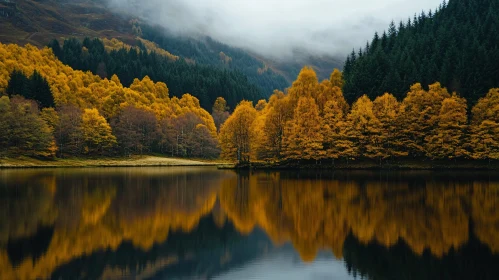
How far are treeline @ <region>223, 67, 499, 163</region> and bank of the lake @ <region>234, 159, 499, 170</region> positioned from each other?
3.49 feet

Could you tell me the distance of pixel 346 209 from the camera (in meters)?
30.8

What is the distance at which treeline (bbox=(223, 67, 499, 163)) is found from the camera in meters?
77.8

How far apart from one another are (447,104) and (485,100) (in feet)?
22.4

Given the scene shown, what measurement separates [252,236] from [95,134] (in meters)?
94.9

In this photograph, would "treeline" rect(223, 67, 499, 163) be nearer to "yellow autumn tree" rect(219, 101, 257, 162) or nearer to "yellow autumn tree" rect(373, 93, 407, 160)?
"yellow autumn tree" rect(373, 93, 407, 160)

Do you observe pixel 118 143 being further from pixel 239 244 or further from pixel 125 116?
pixel 239 244

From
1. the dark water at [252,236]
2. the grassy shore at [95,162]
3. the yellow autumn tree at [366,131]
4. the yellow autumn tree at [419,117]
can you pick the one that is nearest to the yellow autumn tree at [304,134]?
the yellow autumn tree at [366,131]

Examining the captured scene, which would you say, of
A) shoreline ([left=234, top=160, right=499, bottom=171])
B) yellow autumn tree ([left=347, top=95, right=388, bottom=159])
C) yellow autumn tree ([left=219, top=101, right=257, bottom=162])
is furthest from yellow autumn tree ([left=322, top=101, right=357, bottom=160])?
yellow autumn tree ([left=219, top=101, right=257, bottom=162])

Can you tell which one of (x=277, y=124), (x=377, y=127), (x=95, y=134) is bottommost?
(x=95, y=134)

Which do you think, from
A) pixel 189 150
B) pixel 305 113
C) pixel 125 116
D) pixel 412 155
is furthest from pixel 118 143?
pixel 412 155

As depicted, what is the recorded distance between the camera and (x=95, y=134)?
110188mm

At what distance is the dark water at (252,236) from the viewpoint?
17391 millimetres

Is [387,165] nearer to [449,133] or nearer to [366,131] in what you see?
[366,131]

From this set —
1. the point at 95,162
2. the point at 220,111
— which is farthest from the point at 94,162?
the point at 220,111
